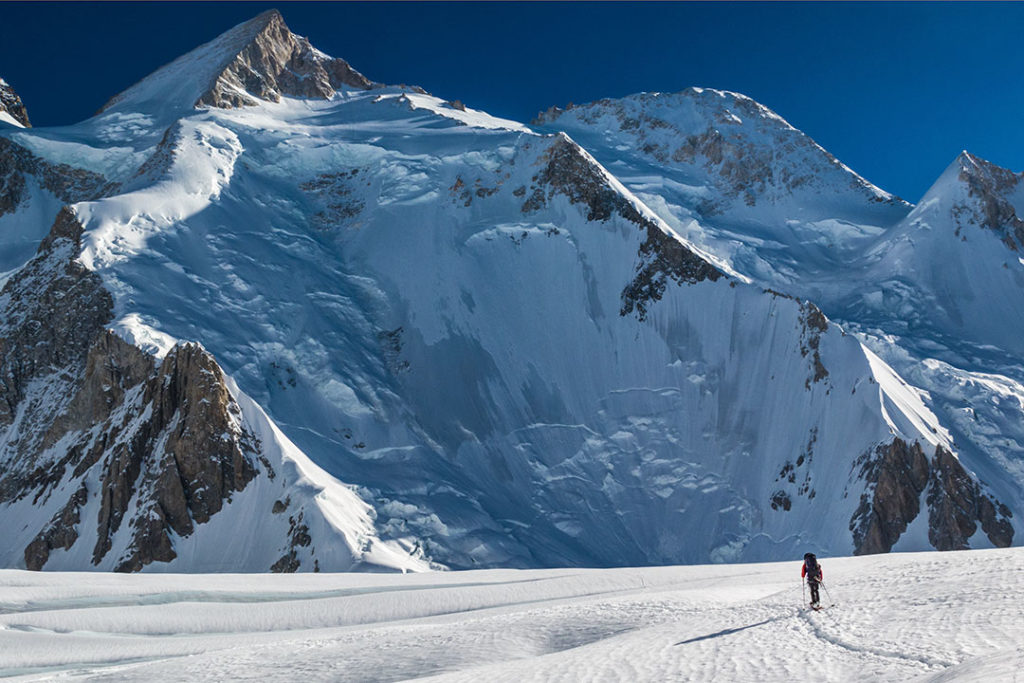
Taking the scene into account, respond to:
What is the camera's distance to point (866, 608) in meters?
24.2

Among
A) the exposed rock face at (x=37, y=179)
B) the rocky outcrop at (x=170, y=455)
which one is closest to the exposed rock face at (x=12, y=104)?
the exposed rock face at (x=37, y=179)

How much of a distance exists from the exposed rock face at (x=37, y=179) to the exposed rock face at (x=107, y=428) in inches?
1768

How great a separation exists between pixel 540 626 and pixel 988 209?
381 feet

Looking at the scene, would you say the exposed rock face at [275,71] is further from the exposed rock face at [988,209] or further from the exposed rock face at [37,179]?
the exposed rock face at [988,209]

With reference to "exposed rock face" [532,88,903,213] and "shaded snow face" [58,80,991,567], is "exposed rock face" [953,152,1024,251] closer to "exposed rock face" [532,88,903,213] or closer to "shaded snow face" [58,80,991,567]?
"exposed rock face" [532,88,903,213]

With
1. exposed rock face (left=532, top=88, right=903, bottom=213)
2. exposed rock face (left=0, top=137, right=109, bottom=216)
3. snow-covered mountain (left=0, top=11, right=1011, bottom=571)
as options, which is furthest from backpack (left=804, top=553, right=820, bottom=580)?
exposed rock face (left=0, top=137, right=109, bottom=216)

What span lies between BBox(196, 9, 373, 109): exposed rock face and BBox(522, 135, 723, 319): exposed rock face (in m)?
58.7

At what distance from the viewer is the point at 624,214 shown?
11094cm

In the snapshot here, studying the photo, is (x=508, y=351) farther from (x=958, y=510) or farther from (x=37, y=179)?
(x=37, y=179)

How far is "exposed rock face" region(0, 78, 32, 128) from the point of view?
168 meters

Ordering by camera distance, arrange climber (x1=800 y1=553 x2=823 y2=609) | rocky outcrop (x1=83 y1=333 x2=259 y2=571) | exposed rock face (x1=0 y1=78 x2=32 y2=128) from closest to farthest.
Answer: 1. climber (x1=800 y1=553 x2=823 y2=609)
2. rocky outcrop (x1=83 y1=333 x2=259 y2=571)
3. exposed rock face (x1=0 y1=78 x2=32 y2=128)

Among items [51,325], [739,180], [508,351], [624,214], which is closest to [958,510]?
[508,351]

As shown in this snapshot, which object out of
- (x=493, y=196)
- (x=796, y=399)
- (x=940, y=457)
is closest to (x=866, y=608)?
(x=940, y=457)

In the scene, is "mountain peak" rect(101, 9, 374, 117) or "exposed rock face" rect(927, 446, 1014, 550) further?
"mountain peak" rect(101, 9, 374, 117)
